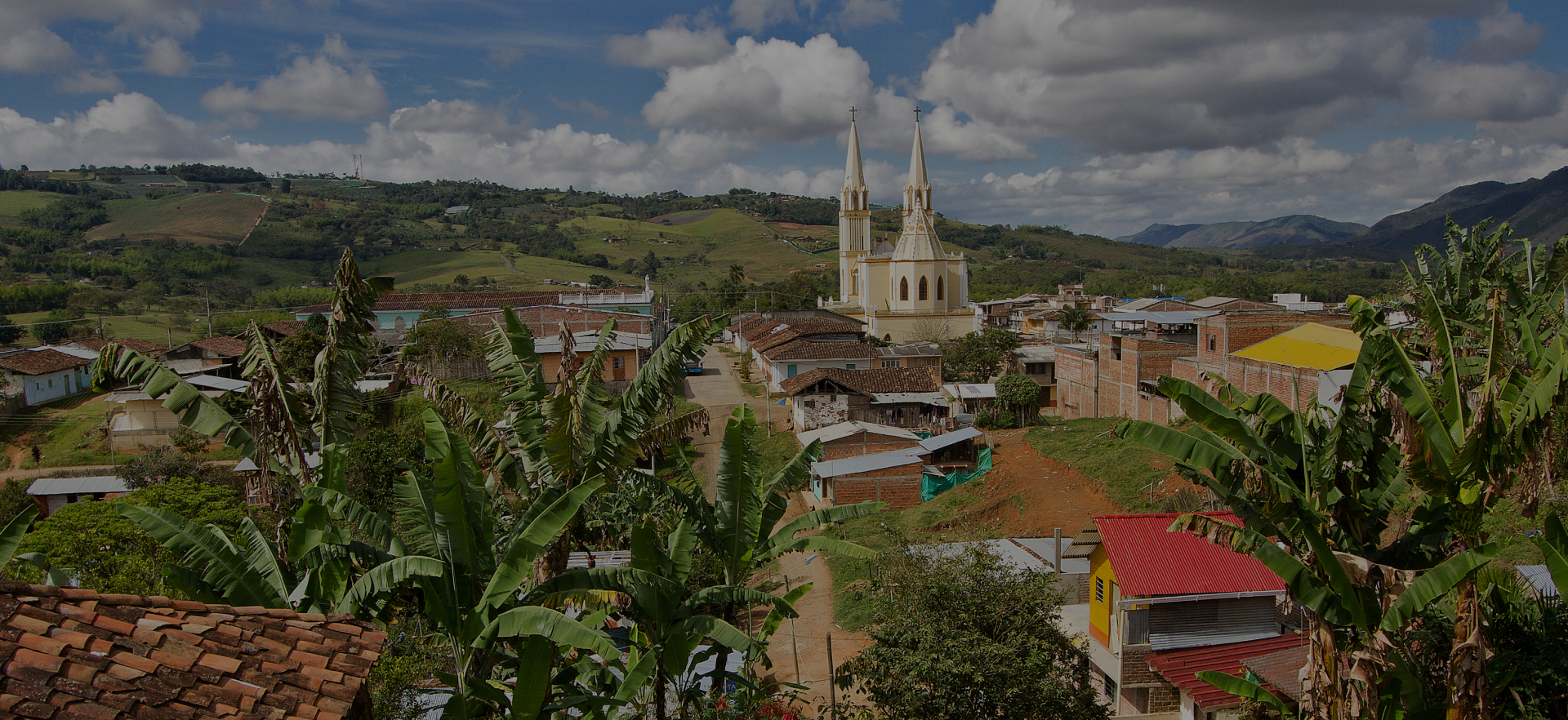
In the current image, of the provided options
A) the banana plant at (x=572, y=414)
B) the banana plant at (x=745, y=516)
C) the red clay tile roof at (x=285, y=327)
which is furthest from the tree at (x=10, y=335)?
the banana plant at (x=745, y=516)

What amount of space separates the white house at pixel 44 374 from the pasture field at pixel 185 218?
224 ft

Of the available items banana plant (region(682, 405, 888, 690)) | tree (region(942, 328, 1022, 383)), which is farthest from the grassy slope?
banana plant (region(682, 405, 888, 690))

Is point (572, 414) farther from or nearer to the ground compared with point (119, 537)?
farther from the ground

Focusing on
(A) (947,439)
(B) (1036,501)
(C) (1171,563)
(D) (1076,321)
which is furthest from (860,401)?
(D) (1076,321)

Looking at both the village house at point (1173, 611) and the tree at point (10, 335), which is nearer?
the village house at point (1173, 611)

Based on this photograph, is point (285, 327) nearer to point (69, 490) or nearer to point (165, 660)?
point (69, 490)

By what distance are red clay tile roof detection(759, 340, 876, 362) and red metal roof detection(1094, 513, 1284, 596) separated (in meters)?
25.1

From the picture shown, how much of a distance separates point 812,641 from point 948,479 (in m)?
9.23

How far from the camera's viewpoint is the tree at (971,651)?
8.38 metres

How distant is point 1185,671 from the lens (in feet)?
34.9

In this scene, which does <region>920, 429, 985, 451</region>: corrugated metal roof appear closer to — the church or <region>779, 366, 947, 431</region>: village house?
<region>779, 366, 947, 431</region>: village house

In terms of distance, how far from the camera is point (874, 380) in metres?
31.3

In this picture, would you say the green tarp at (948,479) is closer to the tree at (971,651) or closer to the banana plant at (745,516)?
the tree at (971,651)

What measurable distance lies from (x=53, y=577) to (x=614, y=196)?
195712 millimetres
